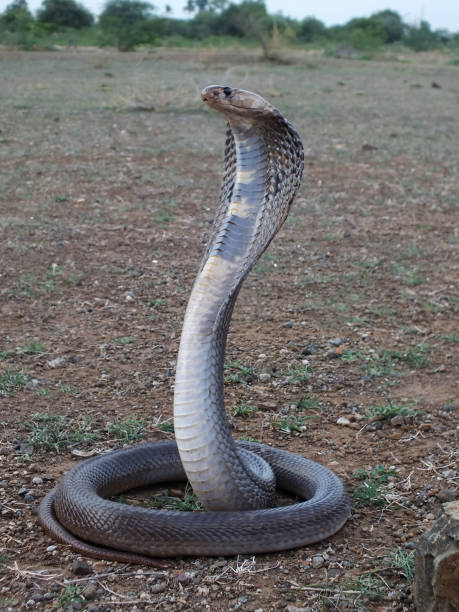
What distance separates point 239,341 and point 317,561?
2093mm

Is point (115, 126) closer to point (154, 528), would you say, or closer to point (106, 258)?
point (106, 258)

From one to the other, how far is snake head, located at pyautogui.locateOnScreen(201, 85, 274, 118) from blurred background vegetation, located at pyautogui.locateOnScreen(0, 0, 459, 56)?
79.7ft

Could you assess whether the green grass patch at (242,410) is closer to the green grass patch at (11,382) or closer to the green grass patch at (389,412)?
the green grass patch at (389,412)

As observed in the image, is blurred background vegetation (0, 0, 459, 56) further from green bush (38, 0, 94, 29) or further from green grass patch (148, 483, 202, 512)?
green grass patch (148, 483, 202, 512)

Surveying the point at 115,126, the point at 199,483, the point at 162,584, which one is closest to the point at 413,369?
the point at 199,483

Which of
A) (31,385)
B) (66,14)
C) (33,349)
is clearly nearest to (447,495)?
(31,385)

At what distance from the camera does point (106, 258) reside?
18.9 feet

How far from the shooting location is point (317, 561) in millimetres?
2518

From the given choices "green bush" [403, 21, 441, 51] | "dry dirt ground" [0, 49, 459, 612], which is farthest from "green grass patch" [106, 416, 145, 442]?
"green bush" [403, 21, 441, 51]

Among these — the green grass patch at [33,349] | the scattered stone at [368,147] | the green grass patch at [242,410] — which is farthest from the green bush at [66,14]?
the green grass patch at [242,410]

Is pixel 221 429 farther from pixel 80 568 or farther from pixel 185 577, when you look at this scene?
pixel 80 568

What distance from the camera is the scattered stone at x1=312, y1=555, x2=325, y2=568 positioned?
2.50 metres

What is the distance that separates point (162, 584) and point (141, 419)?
127cm

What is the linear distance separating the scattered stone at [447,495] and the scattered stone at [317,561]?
2.11ft
